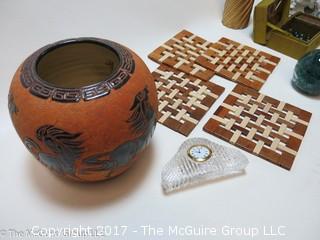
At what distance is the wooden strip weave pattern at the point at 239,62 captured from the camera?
34.9 inches

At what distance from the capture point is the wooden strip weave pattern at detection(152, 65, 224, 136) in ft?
2.44

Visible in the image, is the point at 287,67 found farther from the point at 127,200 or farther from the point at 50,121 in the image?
the point at 50,121

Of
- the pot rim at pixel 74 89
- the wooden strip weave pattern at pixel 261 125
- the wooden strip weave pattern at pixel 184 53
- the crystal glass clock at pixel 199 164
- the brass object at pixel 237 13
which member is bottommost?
the wooden strip weave pattern at pixel 261 125

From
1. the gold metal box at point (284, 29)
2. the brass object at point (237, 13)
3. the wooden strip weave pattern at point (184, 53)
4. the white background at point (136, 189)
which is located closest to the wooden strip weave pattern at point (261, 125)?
the white background at point (136, 189)

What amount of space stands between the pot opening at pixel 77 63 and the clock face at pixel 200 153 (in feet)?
0.72

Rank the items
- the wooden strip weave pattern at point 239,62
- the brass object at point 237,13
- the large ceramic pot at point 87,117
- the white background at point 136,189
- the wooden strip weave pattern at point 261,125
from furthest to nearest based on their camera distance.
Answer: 1. the brass object at point 237,13
2. the wooden strip weave pattern at point 239,62
3. the wooden strip weave pattern at point 261,125
4. the white background at point 136,189
5. the large ceramic pot at point 87,117

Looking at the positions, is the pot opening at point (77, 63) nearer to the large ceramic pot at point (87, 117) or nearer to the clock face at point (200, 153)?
the large ceramic pot at point (87, 117)

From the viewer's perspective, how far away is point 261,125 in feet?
2.44

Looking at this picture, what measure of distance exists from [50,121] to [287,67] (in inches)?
28.9

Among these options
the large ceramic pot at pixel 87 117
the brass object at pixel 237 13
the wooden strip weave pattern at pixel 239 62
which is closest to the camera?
the large ceramic pot at pixel 87 117

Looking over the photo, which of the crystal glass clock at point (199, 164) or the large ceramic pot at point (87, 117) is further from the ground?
the large ceramic pot at point (87, 117)

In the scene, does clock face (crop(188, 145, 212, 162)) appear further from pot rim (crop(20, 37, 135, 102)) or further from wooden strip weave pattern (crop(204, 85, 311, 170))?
pot rim (crop(20, 37, 135, 102))

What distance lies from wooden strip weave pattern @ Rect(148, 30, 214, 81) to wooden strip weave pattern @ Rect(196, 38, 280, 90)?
0.02 metres

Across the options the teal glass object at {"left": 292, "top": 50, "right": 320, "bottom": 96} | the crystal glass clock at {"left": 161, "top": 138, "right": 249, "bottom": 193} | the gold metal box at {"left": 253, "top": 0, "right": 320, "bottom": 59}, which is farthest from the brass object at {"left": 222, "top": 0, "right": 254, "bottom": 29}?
the crystal glass clock at {"left": 161, "top": 138, "right": 249, "bottom": 193}
